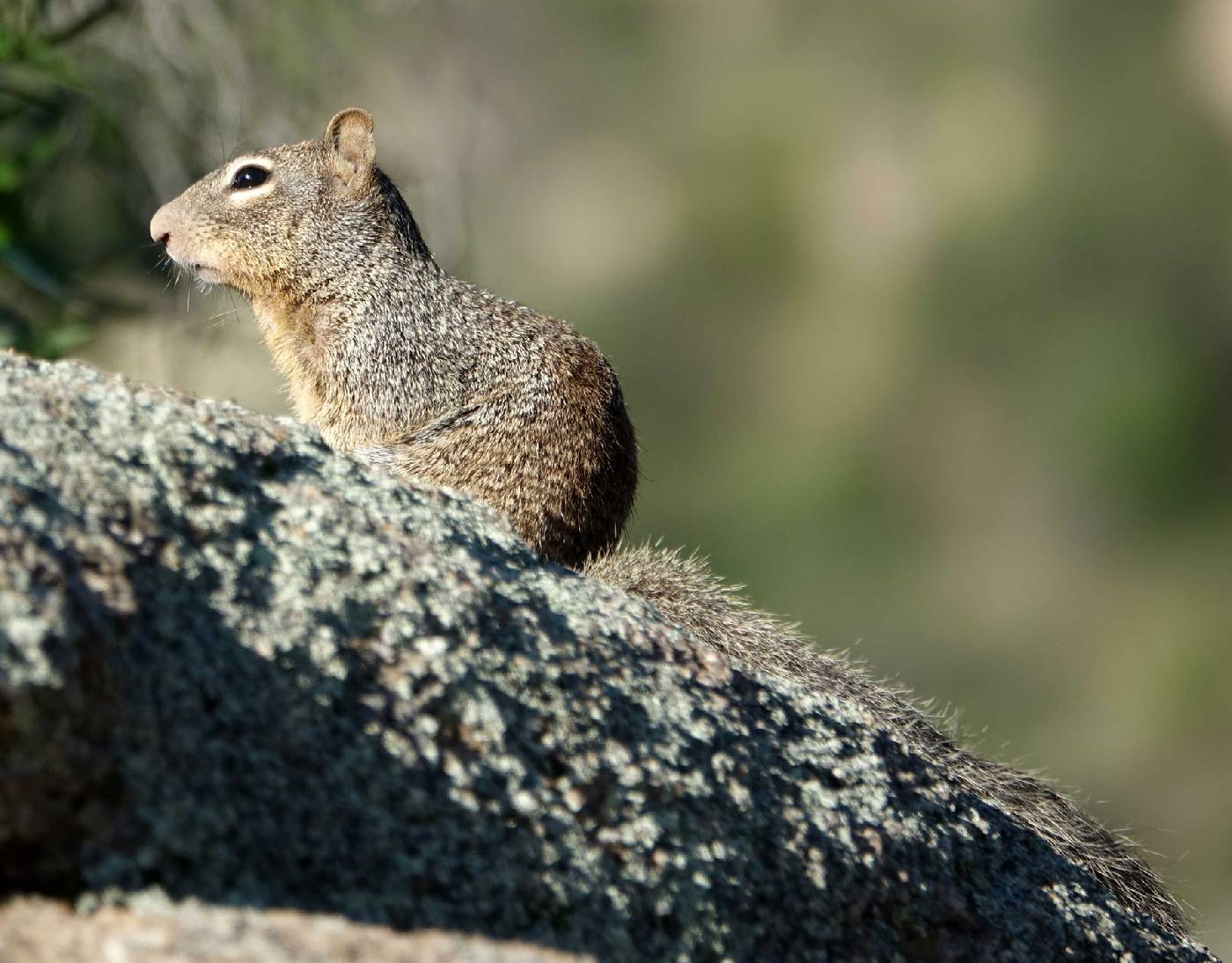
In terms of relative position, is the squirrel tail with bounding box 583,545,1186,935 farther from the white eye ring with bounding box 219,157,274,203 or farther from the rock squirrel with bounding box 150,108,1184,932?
the white eye ring with bounding box 219,157,274,203

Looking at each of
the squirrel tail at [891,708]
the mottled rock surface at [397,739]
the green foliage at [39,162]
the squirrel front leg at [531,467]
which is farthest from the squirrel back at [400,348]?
the green foliage at [39,162]

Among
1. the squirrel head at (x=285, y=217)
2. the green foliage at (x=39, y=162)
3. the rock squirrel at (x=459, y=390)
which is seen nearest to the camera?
the rock squirrel at (x=459, y=390)

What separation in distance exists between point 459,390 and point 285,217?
3.60 ft

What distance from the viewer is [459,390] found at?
17.6 ft

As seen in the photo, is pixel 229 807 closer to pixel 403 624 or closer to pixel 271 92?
pixel 403 624

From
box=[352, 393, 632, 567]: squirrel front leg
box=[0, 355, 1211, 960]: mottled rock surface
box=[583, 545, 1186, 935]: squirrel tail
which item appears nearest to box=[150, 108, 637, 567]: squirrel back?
box=[352, 393, 632, 567]: squirrel front leg

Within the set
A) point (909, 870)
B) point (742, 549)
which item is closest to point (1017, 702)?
point (742, 549)

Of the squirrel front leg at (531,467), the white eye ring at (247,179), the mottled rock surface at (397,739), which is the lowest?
the mottled rock surface at (397,739)

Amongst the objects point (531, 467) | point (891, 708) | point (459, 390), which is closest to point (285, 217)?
point (459, 390)

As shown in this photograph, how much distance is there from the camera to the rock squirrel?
416 centimetres

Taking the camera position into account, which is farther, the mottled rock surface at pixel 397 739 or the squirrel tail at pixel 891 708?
Answer: the squirrel tail at pixel 891 708

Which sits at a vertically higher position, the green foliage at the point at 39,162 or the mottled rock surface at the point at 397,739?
the green foliage at the point at 39,162

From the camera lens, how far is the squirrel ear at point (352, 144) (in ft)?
19.7

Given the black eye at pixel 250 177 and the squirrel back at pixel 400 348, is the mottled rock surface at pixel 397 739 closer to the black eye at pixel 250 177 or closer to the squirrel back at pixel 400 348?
the squirrel back at pixel 400 348
